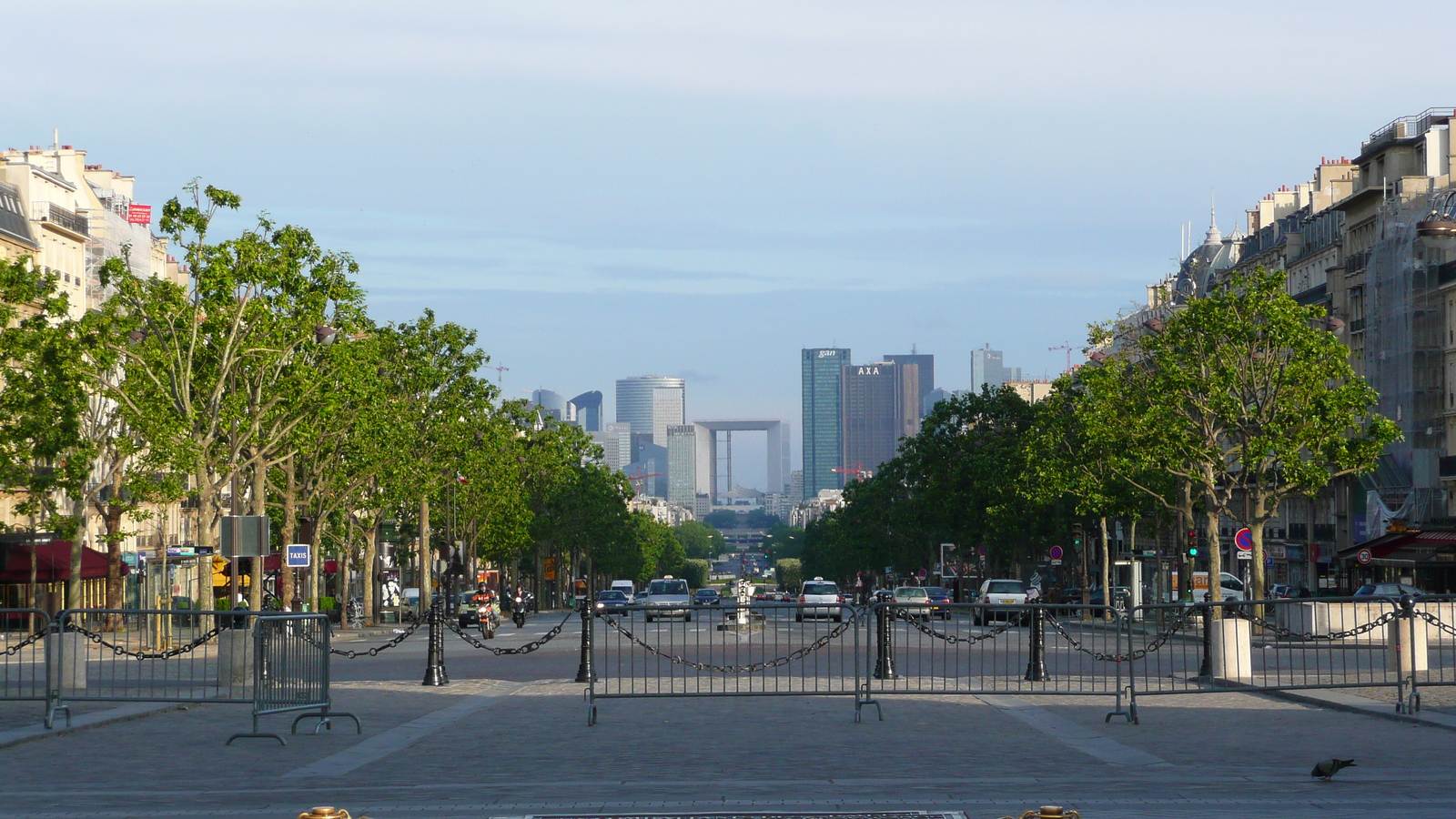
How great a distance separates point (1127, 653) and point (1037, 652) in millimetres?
2226

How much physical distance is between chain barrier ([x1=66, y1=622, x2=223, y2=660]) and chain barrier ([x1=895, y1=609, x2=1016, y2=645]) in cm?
786

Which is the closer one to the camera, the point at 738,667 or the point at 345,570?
the point at 738,667

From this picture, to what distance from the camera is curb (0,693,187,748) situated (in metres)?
17.4

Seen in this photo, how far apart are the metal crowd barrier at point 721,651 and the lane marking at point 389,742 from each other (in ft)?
5.04

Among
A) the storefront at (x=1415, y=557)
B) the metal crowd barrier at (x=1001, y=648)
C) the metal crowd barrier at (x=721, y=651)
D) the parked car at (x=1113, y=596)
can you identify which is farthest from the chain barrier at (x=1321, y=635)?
the parked car at (x=1113, y=596)

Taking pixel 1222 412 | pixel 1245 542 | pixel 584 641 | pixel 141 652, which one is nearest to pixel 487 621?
pixel 1222 412

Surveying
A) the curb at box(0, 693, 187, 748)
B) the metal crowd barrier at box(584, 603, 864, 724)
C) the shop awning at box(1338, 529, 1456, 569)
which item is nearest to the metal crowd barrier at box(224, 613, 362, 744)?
the curb at box(0, 693, 187, 748)

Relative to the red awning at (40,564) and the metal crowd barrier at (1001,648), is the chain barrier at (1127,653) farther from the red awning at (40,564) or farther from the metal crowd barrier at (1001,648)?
the red awning at (40,564)

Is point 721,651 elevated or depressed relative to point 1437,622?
depressed

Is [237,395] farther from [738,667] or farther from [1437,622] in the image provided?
[1437,622]

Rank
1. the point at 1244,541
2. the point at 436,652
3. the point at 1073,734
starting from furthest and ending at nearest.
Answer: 1. the point at 1244,541
2. the point at 436,652
3. the point at 1073,734

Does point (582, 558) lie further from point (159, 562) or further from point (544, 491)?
point (159, 562)

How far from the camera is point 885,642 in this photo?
2331 centimetres

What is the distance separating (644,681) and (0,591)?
49.8 m
